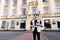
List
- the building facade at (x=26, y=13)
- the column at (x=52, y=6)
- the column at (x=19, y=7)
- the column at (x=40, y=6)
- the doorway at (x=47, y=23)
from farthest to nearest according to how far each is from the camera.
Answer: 1. the column at (x=19, y=7)
2. the column at (x=40, y=6)
3. the column at (x=52, y=6)
4. the building facade at (x=26, y=13)
5. the doorway at (x=47, y=23)

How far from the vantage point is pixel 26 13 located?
31266 millimetres

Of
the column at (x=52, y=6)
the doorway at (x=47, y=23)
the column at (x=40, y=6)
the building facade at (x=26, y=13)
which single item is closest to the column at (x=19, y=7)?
the building facade at (x=26, y=13)

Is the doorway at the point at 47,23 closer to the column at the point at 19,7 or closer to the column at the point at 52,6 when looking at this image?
the column at the point at 52,6

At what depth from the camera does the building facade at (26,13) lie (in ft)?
97.5

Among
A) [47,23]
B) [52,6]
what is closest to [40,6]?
[52,6]

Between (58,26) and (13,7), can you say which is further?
(13,7)

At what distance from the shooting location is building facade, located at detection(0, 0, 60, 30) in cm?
2970

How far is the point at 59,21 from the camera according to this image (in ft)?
95.8

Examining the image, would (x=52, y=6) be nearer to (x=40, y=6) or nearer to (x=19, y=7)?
(x=40, y=6)

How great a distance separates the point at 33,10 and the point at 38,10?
144 cm

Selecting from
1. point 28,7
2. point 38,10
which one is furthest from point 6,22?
point 38,10

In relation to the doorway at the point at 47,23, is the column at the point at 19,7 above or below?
above

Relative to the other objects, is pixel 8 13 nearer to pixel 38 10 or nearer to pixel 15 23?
pixel 15 23

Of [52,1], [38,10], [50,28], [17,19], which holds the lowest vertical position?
[50,28]
